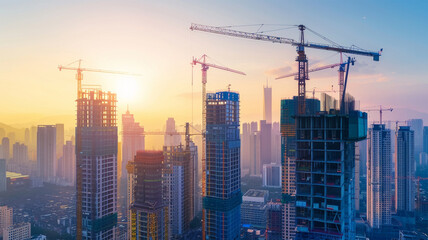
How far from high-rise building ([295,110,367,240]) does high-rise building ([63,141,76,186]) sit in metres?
83.4

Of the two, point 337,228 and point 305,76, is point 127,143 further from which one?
point 337,228

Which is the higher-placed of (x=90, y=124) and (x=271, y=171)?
(x=90, y=124)

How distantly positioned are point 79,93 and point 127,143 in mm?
44284

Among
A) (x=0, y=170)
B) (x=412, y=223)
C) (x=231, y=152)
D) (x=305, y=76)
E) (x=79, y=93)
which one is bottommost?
(x=412, y=223)

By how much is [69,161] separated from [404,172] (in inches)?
3805

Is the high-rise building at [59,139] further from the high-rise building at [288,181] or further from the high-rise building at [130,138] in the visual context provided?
the high-rise building at [288,181]

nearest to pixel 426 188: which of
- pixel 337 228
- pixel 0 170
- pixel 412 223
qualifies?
pixel 412 223

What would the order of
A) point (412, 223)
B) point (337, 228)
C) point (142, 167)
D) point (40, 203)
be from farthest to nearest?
1. point (40, 203)
2. point (412, 223)
3. point (142, 167)
4. point (337, 228)

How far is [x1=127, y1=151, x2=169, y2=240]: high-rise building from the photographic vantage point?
3644cm

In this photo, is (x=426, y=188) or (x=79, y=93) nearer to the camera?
(x=79, y=93)

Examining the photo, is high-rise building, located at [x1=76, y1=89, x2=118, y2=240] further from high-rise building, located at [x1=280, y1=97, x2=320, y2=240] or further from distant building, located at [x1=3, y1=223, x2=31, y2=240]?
high-rise building, located at [x1=280, y1=97, x2=320, y2=240]

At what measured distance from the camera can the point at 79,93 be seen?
38.7m

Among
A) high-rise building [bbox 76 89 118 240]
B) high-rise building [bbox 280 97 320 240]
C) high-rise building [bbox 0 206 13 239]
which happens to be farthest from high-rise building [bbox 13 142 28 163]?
high-rise building [bbox 280 97 320 240]

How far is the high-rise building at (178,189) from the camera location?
50.4m
